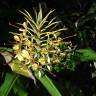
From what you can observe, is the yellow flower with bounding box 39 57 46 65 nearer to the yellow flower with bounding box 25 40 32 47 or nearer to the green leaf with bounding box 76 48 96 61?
the yellow flower with bounding box 25 40 32 47

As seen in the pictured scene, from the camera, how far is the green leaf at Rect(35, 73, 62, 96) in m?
1.37

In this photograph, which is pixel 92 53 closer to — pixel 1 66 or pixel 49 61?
pixel 49 61

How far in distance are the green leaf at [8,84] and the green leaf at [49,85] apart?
0.34ft

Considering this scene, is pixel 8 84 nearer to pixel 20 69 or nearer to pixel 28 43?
pixel 20 69

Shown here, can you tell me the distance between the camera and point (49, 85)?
1.39 meters

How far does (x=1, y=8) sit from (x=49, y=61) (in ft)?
2.64

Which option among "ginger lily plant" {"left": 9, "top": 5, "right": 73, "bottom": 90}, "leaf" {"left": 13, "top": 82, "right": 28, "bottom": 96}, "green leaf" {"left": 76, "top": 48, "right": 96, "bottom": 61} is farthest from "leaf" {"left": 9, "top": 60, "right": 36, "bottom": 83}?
"green leaf" {"left": 76, "top": 48, "right": 96, "bottom": 61}

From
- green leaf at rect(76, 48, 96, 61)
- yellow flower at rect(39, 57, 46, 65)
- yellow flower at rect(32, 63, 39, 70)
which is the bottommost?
green leaf at rect(76, 48, 96, 61)

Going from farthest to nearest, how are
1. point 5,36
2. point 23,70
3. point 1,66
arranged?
point 5,36
point 1,66
point 23,70

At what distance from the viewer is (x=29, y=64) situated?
141 centimetres

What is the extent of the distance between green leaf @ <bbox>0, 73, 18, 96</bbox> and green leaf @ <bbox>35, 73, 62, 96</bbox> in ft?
0.34

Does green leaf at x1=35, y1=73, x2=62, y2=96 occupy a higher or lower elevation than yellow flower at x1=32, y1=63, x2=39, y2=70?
lower

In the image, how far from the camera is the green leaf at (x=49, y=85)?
53.8 inches

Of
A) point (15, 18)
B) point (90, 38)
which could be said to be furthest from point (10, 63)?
point (90, 38)
